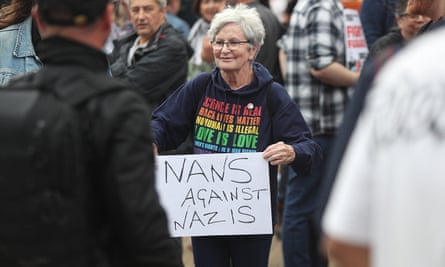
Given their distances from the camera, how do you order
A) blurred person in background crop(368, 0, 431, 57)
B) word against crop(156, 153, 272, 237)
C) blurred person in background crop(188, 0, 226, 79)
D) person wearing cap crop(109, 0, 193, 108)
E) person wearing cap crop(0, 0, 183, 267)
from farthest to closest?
blurred person in background crop(188, 0, 226, 79) → person wearing cap crop(109, 0, 193, 108) → blurred person in background crop(368, 0, 431, 57) → word against crop(156, 153, 272, 237) → person wearing cap crop(0, 0, 183, 267)

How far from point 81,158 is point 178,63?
3.84 m

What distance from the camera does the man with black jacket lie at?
9.41ft

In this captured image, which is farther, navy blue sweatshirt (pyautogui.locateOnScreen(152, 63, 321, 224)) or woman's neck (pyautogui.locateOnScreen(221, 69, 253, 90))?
woman's neck (pyautogui.locateOnScreen(221, 69, 253, 90))

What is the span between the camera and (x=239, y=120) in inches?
204

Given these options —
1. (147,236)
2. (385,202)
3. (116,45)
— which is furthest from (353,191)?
(116,45)

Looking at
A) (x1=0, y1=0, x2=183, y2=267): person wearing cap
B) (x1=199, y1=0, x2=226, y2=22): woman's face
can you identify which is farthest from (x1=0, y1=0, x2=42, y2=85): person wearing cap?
(x1=199, y1=0, x2=226, y2=22): woman's face

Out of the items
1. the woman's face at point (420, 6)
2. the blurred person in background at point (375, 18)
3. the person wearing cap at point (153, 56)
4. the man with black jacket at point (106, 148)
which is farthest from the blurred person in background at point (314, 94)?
the man with black jacket at point (106, 148)

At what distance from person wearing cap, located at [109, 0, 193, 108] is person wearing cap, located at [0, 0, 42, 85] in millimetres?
1376

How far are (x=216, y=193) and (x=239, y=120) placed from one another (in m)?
0.41

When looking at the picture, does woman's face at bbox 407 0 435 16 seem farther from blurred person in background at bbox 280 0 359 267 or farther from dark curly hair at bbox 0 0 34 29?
dark curly hair at bbox 0 0 34 29

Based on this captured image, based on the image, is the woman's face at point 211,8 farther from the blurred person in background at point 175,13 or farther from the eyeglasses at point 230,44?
the eyeglasses at point 230,44

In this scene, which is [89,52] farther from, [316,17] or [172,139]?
[316,17]

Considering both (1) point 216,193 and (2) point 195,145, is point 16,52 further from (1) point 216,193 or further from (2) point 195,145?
(1) point 216,193

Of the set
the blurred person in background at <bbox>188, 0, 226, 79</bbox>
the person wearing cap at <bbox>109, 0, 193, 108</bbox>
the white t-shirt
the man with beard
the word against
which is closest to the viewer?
the white t-shirt
